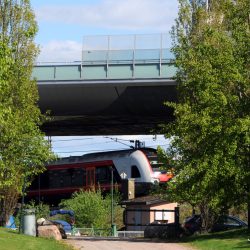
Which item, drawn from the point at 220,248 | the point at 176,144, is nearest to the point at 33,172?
the point at 176,144

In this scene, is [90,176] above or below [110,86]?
below

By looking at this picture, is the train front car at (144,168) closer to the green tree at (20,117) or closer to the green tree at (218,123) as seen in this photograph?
the green tree at (20,117)

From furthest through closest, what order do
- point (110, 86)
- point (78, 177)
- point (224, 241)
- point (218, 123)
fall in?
point (78, 177), point (110, 86), point (218, 123), point (224, 241)

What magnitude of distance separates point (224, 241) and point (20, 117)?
42.8 feet

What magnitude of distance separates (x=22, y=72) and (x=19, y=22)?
9.50 feet

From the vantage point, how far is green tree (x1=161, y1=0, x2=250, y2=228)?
2888 centimetres

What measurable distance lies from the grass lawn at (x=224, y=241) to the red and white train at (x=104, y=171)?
25842 mm

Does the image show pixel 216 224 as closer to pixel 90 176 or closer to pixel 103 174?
pixel 103 174

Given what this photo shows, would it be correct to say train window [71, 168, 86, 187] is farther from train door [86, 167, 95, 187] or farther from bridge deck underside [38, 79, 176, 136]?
bridge deck underside [38, 79, 176, 136]

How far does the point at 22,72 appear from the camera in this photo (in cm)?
3750

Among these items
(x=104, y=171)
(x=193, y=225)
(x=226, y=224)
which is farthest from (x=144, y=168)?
(x=193, y=225)

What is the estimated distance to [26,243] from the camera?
80.6 ft

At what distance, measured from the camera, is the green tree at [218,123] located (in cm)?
2888

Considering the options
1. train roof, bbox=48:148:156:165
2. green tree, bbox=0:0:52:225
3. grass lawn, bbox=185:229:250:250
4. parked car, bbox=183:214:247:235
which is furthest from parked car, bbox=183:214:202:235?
train roof, bbox=48:148:156:165
